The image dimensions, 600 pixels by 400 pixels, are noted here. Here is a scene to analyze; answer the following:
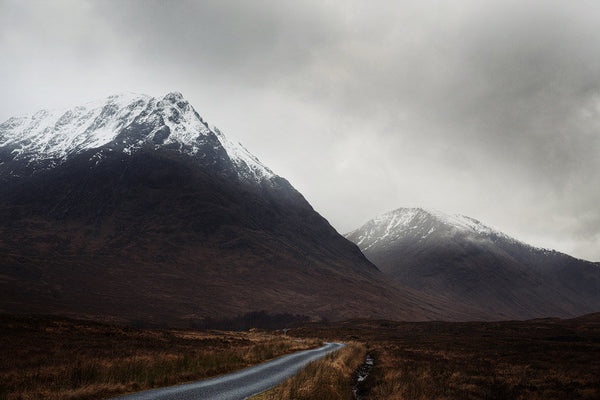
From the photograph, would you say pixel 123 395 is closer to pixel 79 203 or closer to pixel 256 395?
pixel 256 395

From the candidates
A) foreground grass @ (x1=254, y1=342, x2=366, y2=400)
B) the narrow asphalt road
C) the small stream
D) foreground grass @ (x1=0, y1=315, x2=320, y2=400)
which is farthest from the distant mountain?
foreground grass @ (x1=254, y1=342, x2=366, y2=400)

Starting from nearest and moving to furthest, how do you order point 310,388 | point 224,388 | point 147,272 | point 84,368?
point 310,388 < point 224,388 < point 84,368 < point 147,272

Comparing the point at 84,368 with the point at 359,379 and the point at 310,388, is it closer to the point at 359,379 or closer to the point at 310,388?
the point at 310,388

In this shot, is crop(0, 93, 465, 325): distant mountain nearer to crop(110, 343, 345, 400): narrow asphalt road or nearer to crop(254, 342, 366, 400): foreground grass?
crop(110, 343, 345, 400): narrow asphalt road

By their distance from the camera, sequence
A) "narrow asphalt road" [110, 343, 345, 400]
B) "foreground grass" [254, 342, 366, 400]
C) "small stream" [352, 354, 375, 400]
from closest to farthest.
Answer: "narrow asphalt road" [110, 343, 345, 400] → "foreground grass" [254, 342, 366, 400] → "small stream" [352, 354, 375, 400]

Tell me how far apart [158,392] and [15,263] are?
153 meters

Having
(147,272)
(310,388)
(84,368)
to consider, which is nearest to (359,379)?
(310,388)

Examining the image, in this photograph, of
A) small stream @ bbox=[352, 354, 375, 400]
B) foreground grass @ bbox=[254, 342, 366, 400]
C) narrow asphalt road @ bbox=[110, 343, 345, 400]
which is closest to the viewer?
narrow asphalt road @ bbox=[110, 343, 345, 400]

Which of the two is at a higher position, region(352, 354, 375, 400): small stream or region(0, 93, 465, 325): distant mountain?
region(0, 93, 465, 325): distant mountain

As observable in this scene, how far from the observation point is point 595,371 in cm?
2403

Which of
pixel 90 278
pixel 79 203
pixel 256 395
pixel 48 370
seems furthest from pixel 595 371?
pixel 79 203

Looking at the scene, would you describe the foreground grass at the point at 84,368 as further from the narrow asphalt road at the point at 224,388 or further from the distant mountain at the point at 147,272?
the distant mountain at the point at 147,272

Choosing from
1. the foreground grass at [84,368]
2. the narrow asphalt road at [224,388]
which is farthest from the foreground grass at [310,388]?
the foreground grass at [84,368]

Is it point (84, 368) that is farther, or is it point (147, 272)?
point (147, 272)
